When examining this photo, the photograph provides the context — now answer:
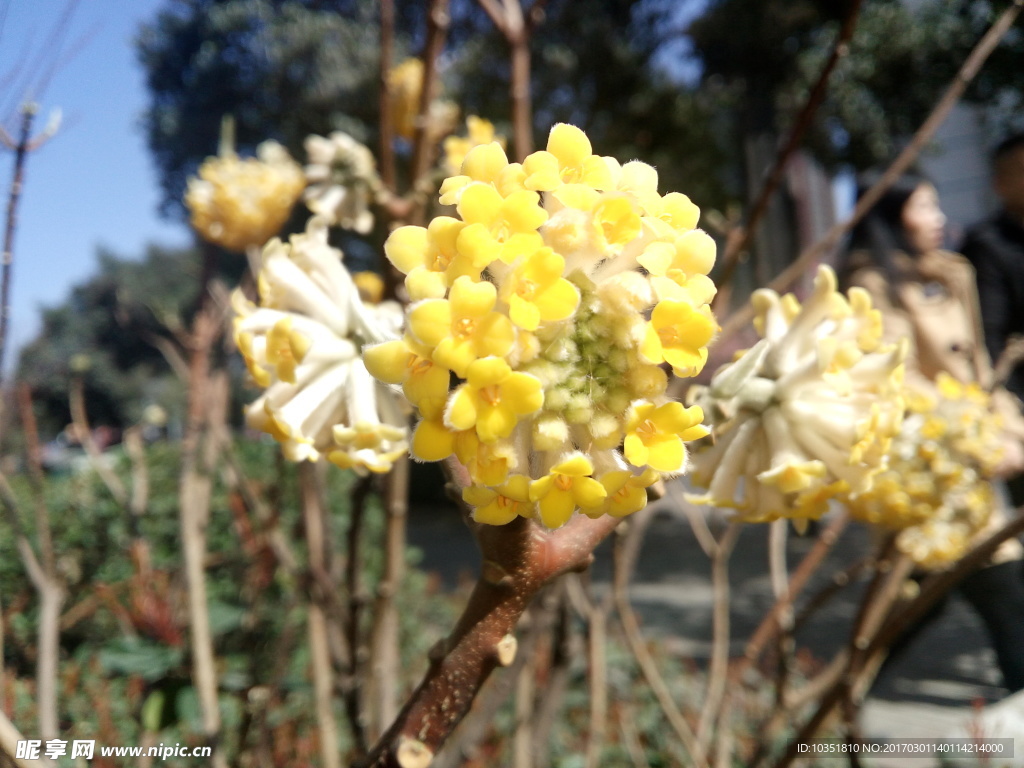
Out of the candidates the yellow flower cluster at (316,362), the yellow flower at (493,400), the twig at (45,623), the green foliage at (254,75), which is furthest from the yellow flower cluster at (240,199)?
the green foliage at (254,75)

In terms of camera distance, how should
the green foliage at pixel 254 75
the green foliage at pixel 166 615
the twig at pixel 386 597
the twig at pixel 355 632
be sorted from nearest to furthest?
the twig at pixel 355 632, the twig at pixel 386 597, the green foliage at pixel 166 615, the green foliage at pixel 254 75

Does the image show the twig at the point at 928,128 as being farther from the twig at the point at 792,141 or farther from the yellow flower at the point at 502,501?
the yellow flower at the point at 502,501

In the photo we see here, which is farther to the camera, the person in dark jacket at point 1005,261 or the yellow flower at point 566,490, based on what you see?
the person in dark jacket at point 1005,261

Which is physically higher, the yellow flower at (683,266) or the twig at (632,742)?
the yellow flower at (683,266)

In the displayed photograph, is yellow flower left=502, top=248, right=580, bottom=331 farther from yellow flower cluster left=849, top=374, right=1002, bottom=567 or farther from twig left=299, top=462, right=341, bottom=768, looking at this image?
twig left=299, top=462, right=341, bottom=768

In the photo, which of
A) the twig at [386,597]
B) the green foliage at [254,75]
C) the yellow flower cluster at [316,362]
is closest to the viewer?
the yellow flower cluster at [316,362]

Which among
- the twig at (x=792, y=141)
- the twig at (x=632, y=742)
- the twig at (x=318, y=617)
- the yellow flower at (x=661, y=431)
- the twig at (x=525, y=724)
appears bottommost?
the twig at (x=632, y=742)

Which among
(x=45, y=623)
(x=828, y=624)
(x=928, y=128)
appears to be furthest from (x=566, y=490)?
(x=828, y=624)
